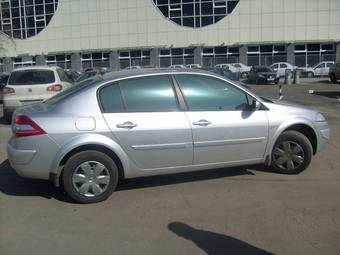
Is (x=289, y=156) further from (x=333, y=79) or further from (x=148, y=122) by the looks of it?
(x=333, y=79)

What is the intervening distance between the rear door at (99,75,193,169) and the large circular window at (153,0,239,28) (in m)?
53.5

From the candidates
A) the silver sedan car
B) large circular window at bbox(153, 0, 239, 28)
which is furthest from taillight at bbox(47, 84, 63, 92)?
large circular window at bbox(153, 0, 239, 28)

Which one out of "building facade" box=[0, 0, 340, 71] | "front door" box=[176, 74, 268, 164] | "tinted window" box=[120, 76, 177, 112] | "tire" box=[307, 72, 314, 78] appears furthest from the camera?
"building facade" box=[0, 0, 340, 71]

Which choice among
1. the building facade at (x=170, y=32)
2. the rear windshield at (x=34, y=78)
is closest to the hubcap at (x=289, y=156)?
the rear windshield at (x=34, y=78)

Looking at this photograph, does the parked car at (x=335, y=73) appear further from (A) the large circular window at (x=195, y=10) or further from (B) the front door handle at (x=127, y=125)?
(B) the front door handle at (x=127, y=125)

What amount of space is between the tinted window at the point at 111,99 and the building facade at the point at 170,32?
4983cm

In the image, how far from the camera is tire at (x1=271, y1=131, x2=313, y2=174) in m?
6.80

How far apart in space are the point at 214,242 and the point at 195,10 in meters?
56.1

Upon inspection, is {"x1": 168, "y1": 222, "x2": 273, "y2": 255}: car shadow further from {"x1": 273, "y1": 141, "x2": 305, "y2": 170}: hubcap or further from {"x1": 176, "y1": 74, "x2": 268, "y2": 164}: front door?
{"x1": 273, "y1": 141, "x2": 305, "y2": 170}: hubcap

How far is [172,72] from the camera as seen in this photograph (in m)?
6.41

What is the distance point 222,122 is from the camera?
630 centimetres

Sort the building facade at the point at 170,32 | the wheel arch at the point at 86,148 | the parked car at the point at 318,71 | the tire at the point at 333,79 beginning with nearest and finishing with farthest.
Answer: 1. the wheel arch at the point at 86,148
2. the tire at the point at 333,79
3. the parked car at the point at 318,71
4. the building facade at the point at 170,32

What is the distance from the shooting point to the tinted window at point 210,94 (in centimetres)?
632

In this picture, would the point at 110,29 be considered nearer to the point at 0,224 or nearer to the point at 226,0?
the point at 226,0
